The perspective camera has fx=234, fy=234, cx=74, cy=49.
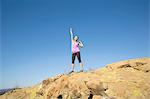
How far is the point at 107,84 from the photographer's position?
13.5 m

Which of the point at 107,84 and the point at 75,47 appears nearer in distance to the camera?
the point at 107,84

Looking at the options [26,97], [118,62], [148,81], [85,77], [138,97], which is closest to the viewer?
[138,97]

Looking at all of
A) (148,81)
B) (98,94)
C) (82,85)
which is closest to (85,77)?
(82,85)

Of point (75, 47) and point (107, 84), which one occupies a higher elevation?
point (75, 47)

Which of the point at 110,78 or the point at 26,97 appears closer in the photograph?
the point at 110,78

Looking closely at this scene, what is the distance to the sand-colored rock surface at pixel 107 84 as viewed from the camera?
13.1m

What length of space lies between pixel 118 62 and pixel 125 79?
2996 millimetres

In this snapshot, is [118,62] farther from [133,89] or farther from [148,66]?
[133,89]

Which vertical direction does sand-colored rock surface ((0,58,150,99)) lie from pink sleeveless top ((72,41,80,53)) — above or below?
below

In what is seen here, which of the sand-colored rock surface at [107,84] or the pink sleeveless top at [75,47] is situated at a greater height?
the pink sleeveless top at [75,47]

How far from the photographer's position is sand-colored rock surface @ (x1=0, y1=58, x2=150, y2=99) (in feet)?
42.9

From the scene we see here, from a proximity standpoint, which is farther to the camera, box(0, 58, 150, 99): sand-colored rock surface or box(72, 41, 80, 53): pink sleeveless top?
box(72, 41, 80, 53): pink sleeveless top

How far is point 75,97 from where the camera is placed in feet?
46.1

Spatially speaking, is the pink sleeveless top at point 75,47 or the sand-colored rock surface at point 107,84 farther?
the pink sleeveless top at point 75,47
